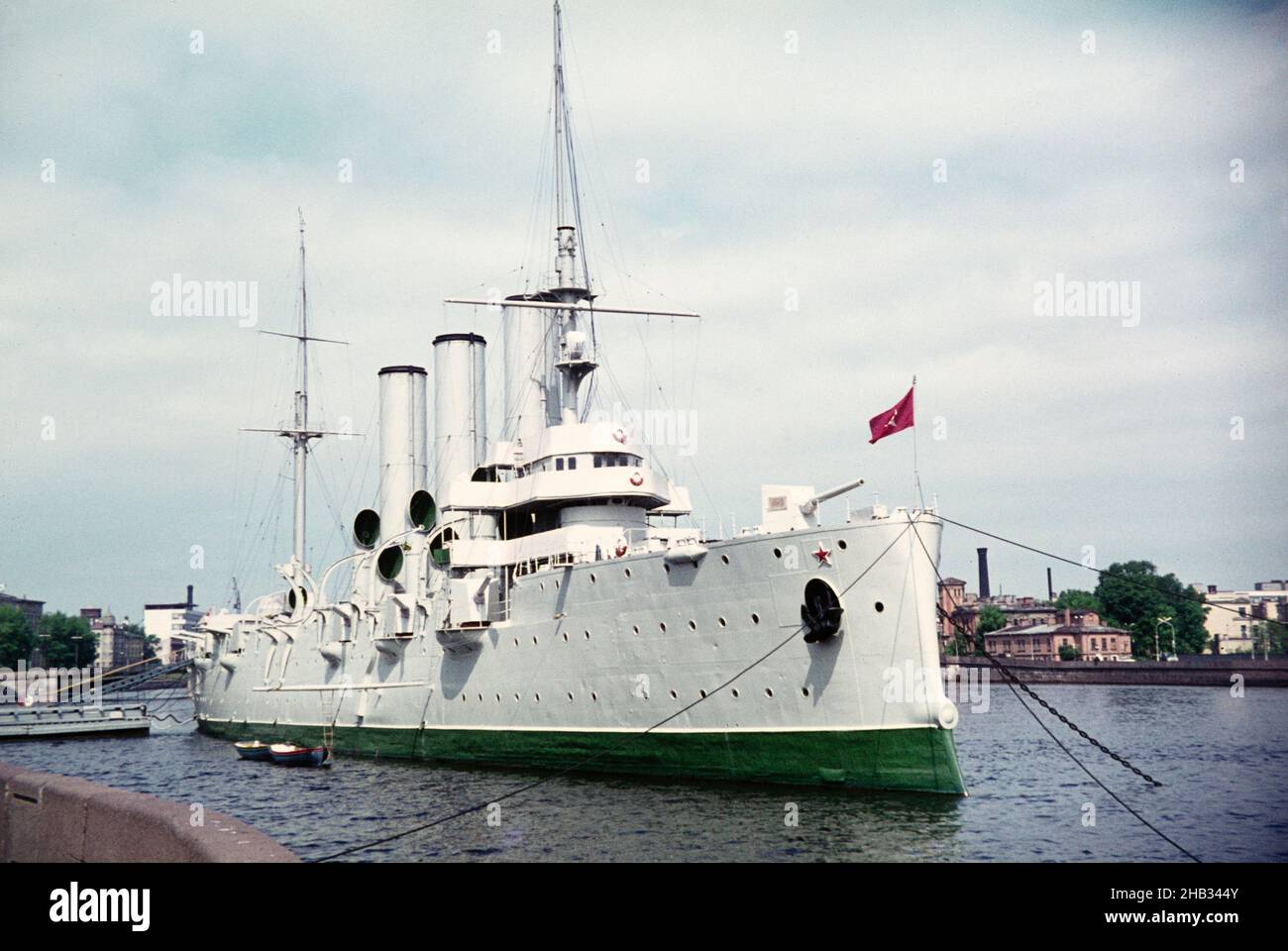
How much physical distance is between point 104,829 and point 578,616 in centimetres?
1836

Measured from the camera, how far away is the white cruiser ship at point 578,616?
2186 cm

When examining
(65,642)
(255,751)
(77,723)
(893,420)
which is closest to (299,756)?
(255,751)

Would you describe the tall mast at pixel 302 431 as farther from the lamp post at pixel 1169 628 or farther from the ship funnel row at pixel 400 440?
the lamp post at pixel 1169 628

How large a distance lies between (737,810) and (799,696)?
2.82m

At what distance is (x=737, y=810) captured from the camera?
69.6ft

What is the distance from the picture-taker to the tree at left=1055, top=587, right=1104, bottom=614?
126188 mm

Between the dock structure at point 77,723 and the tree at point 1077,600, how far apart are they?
103m

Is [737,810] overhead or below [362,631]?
below

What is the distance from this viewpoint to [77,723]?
185 ft

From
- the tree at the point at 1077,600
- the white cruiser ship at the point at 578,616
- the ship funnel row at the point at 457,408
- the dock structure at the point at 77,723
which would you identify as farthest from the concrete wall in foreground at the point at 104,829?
the tree at the point at 1077,600

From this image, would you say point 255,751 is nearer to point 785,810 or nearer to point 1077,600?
point 785,810
